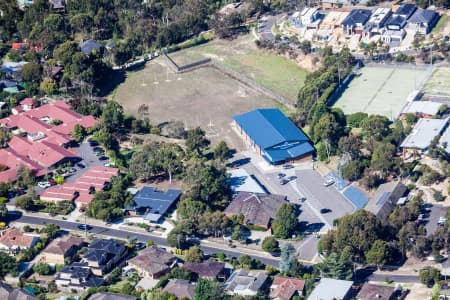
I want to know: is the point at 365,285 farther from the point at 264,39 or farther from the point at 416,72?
the point at 264,39

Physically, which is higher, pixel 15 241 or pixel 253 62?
pixel 253 62

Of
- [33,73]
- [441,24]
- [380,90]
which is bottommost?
[33,73]

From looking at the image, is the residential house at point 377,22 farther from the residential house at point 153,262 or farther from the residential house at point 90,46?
the residential house at point 153,262

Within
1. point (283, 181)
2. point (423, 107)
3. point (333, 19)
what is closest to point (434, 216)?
point (283, 181)

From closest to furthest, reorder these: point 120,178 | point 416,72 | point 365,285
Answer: point 365,285 < point 120,178 < point 416,72

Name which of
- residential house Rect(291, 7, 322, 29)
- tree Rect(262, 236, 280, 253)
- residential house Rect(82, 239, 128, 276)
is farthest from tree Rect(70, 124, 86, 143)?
residential house Rect(291, 7, 322, 29)

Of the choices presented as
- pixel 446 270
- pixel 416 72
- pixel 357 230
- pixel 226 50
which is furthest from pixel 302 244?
Answer: pixel 226 50

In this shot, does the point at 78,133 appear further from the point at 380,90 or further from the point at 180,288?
the point at 380,90
